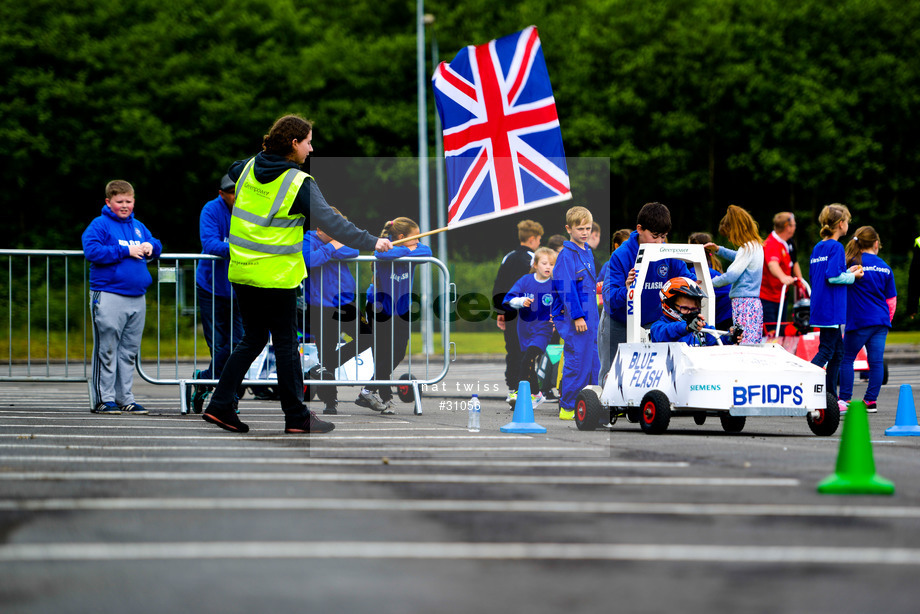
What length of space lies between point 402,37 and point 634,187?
9175 millimetres

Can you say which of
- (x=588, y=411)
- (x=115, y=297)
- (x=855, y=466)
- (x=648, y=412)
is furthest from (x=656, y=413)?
(x=115, y=297)

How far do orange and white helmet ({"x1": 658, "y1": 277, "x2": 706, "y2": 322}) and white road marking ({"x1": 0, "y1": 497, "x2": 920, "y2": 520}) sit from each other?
13.1ft

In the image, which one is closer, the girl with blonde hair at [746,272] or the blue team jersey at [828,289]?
the blue team jersey at [828,289]

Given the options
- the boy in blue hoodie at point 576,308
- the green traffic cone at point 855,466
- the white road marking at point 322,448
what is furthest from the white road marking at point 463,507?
the boy in blue hoodie at point 576,308

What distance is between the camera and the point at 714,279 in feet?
35.9

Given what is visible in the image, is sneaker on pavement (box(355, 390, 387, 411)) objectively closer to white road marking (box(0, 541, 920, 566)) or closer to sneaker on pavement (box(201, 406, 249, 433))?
sneaker on pavement (box(201, 406, 249, 433))

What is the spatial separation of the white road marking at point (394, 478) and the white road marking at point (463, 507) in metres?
0.59

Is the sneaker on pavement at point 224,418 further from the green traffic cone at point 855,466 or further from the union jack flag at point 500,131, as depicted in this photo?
the green traffic cone at point 855,466

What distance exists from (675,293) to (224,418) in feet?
11.1

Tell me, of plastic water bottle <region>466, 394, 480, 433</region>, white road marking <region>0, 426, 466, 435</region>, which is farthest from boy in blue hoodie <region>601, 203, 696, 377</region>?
white road marking <region>0, 426, 466, 435</region>

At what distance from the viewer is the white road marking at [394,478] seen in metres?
5.49

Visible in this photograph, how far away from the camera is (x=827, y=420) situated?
860cm

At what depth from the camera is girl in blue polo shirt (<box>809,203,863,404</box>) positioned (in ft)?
36.0

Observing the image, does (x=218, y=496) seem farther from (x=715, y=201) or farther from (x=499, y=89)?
(x=715, y=201)
